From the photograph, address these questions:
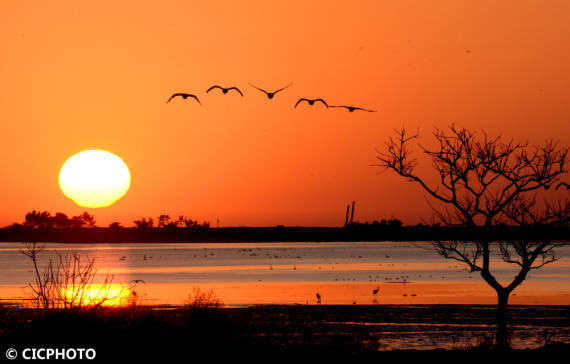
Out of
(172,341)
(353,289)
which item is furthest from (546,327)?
(353,289)

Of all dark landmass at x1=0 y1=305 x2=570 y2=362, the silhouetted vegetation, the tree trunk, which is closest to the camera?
dark landmass at x1=0 y1=305 x2=570 y2=362

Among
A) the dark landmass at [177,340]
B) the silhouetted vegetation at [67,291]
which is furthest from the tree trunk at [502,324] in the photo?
the silhouetted vegetation at [67,291]

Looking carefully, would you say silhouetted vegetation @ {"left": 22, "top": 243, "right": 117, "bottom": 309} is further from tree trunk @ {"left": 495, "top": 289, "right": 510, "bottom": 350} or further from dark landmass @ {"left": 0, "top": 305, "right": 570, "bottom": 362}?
tree trunk @ {"left": 495, "top": 289, "right": 510, "bottom": 350}

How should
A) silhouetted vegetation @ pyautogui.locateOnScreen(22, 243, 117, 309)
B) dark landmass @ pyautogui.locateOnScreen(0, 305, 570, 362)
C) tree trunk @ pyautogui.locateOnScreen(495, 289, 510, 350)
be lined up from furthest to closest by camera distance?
1. tree trunk @ pyautogui.locateOnScreen(495, 289, 510, 350)
2. silhouetted vegetation @ pyautogui.locateOnScreen(22, 243, 117, 309)
3. dark landmass @ pyautogui.locateOnScreen(0, 305, 570, 362)

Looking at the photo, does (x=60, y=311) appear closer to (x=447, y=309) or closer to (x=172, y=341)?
(x=172, y=341)

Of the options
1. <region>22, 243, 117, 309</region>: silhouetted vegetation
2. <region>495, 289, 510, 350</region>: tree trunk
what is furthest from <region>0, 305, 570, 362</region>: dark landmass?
<region>495, 289, 510, 350</region>: tree trunk

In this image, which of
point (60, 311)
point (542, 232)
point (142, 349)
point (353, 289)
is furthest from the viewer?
point (353, 289)

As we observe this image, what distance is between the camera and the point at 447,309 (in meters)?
43.4

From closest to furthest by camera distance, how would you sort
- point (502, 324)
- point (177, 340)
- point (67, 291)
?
point (177, 340), point (502, 324), point (67, 291)

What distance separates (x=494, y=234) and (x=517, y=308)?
14234 millimetres

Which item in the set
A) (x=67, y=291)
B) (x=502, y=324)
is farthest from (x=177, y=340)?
(x=67, y=291)

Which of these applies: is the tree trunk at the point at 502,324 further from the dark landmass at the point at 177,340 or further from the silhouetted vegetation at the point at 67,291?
the silhouetted vegetation at the point at 67,291

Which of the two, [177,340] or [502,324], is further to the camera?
[502,324]

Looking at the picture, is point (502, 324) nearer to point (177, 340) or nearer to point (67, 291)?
point (177, 340)
